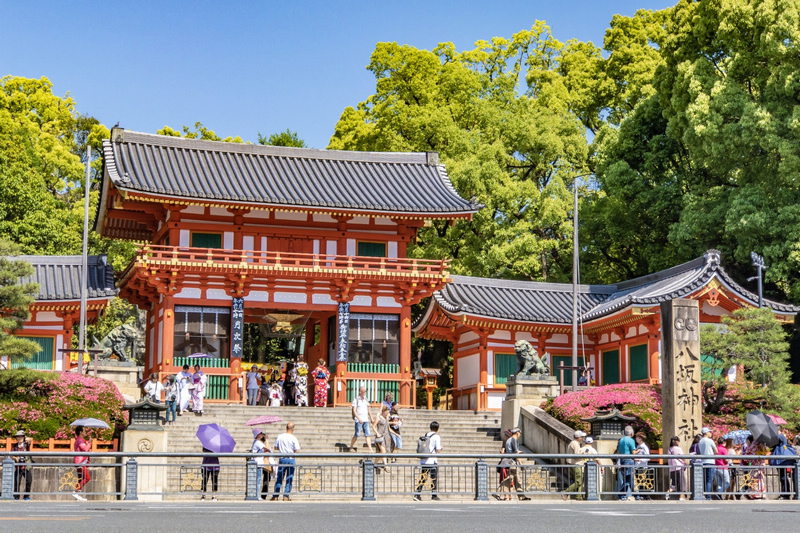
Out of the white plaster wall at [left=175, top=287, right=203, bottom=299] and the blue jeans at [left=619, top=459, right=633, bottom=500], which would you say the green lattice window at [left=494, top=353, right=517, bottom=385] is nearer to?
the white plaster wall at [left=175, top=287, right=203, bottom=299]

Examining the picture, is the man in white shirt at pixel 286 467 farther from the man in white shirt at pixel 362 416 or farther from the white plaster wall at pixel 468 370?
the white plaster wall at pixel 468 370

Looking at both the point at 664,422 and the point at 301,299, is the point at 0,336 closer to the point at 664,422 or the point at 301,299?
the point at 301,299

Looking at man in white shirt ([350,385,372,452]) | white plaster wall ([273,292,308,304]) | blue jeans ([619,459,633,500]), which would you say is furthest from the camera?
white plaster wall ([273,292,308,304])

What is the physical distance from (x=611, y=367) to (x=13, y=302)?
21.3 metres

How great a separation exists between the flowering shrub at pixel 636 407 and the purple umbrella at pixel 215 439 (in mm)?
10186

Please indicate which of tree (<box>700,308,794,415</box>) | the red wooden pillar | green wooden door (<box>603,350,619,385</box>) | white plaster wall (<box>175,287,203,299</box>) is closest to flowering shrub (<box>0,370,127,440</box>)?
white plaster wall (<box>175,287,203,299</box>)

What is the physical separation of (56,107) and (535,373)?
3973cm

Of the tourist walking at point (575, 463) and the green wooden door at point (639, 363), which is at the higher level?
the green wooden door at point (639, 363)

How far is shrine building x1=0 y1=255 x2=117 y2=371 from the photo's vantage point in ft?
117

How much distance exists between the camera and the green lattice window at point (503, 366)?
3844cm

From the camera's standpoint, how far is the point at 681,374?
2422cm

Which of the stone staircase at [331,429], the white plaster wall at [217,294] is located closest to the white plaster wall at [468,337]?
the stone staircase at [331,429]
